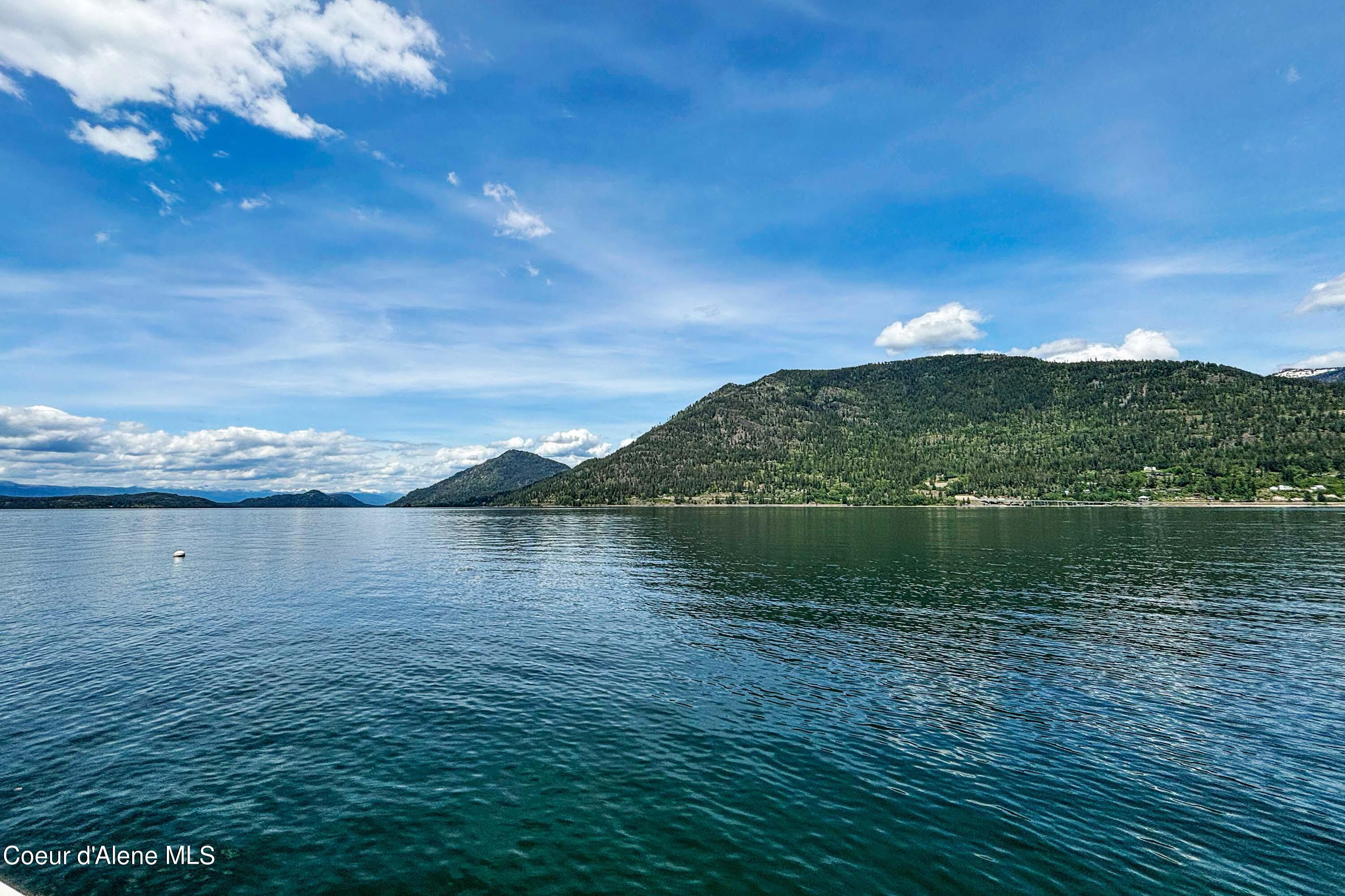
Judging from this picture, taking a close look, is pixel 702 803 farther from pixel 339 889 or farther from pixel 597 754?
pixel 339 889

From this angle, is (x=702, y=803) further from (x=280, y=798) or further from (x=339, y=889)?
(x=280, y=798)

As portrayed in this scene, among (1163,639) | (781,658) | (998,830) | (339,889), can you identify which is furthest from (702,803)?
(1163,639)

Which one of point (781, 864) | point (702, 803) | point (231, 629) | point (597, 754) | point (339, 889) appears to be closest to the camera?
point (339, 889)

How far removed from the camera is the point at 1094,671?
139ft

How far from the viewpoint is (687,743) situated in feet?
102

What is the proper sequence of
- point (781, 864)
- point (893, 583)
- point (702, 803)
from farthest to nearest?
point (893, 583)
point (702, 803)
point (781, 864)

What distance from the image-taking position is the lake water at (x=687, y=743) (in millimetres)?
20969

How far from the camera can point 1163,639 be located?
51.2m

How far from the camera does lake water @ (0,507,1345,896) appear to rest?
2097 centimetres

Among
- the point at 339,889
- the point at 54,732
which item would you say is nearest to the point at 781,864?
the point at 339,889

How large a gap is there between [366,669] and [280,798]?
2001 centimetres

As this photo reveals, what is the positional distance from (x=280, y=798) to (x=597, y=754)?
46.8 ft

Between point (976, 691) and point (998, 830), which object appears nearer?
point (998, 830)

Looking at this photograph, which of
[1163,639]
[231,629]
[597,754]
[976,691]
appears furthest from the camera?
[231,629]
